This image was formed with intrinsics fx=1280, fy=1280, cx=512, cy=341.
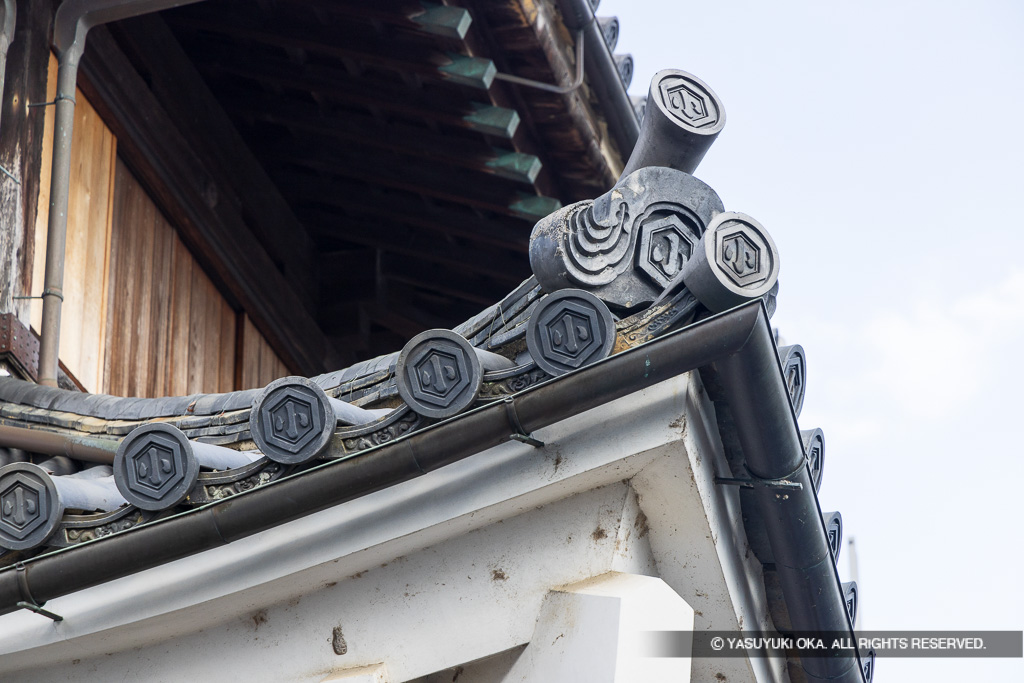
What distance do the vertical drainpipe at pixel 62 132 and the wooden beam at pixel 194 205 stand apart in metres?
0.57

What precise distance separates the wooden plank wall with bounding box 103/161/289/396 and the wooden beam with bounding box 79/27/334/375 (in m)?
0.09

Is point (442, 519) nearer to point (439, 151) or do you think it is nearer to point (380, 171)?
point (439, 151)

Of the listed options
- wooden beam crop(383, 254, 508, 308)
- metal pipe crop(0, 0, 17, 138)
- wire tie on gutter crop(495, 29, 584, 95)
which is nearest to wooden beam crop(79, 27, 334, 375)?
wooden beam crop(383, 254, 508, 308)

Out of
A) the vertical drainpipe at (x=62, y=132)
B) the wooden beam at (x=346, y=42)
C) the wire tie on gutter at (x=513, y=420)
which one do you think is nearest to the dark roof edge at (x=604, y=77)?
the wooden beam at (x=346, y=42)

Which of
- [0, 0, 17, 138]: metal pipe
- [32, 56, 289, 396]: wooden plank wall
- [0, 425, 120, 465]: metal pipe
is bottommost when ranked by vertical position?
[0, 425, 120, 465]: metal pipe

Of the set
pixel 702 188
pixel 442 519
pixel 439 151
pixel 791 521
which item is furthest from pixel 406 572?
pixel 439 151

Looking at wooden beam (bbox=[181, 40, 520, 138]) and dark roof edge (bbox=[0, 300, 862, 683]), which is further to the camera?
wooden beam (bbox=[181, 40, 520, 138])

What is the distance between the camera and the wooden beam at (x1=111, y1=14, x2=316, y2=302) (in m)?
6.77

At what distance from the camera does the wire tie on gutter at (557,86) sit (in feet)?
20.8

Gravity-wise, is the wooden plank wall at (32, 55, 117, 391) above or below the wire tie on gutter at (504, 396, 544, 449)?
above

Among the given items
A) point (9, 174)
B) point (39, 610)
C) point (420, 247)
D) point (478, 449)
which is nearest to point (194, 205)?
point (420, 247)

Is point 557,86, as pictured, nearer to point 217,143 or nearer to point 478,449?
point 217,143

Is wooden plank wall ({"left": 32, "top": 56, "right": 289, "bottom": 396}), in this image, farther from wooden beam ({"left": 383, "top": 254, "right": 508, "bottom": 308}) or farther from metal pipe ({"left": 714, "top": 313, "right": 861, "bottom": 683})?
metal pipe ({"left": 714, "top": 313, "right": 861, "bottom": 683})

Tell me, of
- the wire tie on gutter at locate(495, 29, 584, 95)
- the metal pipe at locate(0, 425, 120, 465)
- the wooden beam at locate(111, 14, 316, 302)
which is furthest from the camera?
the wooden beam at locate(111, 14, 316, 302)
